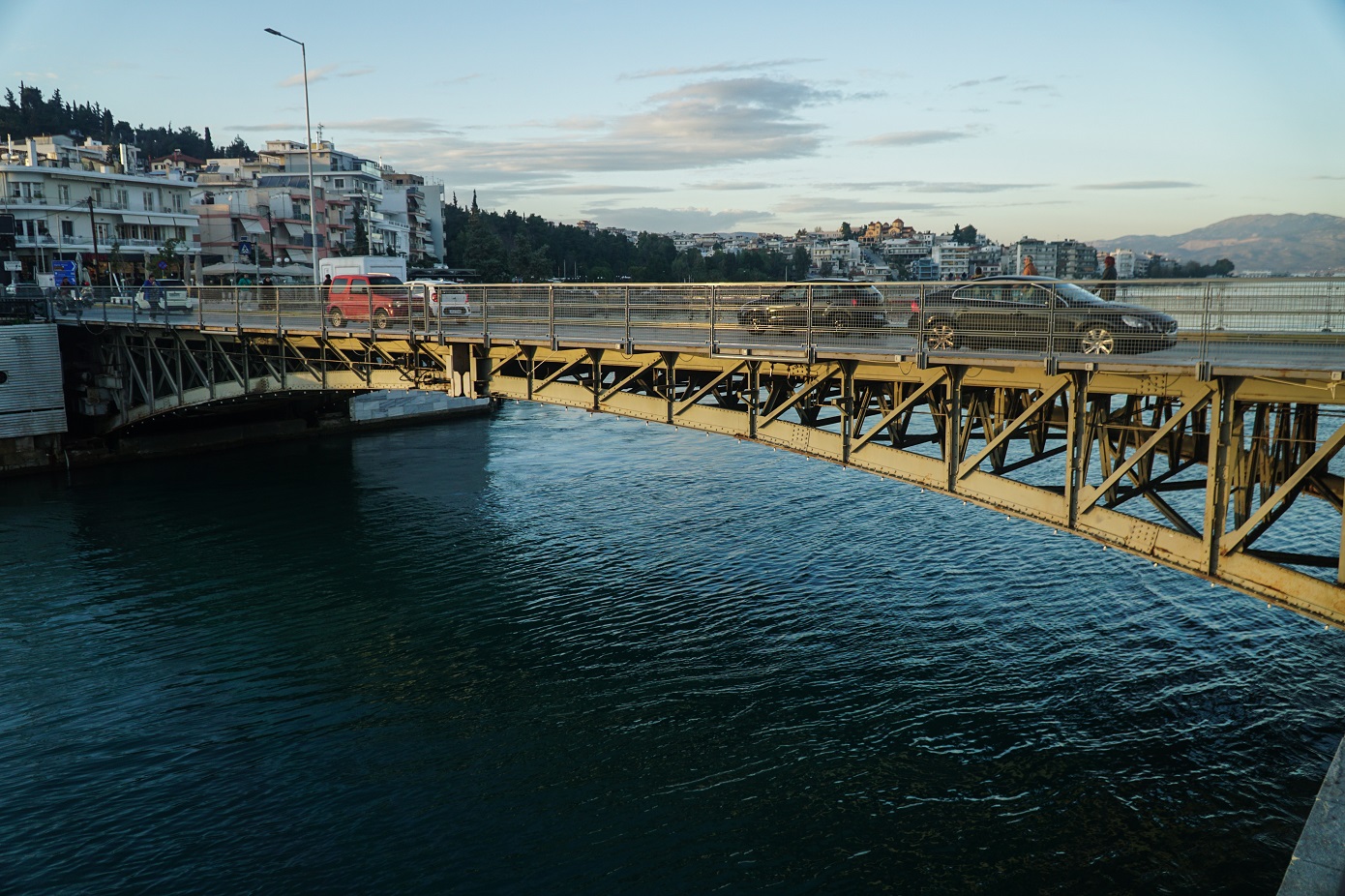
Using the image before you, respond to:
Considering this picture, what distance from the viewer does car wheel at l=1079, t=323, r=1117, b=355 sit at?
46.9 feet

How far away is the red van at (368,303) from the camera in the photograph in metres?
26.8

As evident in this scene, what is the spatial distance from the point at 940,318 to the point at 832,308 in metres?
1.93

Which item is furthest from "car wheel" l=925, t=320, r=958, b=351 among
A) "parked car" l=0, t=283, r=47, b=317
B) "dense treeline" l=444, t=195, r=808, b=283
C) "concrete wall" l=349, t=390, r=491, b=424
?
"dense treeline" l=444, t=195, r=808, b=283

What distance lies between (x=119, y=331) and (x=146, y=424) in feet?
17.6

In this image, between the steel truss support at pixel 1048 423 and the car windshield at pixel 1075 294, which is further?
the car windshield at pixel 1075 294

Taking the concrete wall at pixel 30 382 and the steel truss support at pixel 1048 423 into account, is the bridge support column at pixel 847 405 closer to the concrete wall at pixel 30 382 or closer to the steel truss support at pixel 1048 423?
the steel truss support at pixel 1048 423

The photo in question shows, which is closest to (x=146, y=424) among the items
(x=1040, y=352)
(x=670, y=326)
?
(x=670, y=326)

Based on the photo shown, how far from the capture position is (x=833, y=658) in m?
18.8

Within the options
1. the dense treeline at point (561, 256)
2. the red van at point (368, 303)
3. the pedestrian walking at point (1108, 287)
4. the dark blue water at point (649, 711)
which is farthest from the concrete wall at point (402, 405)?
the dense treeline at point (561, 256)

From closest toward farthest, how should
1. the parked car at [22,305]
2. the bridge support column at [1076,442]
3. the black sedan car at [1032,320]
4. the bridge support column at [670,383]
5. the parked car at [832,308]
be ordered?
the bridge support column at [1076,442] → the black sedan car at [1032,320] → the parked car at [832,308] → the bridge support column at [670,383] → the parked car at [22,305]

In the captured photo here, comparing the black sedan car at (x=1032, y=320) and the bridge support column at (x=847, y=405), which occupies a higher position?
the black sedan car at (x=1032, y=320)

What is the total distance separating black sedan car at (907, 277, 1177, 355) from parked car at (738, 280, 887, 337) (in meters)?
1.18

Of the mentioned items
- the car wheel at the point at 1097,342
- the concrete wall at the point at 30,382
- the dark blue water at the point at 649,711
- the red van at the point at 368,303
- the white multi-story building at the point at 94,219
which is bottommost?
the dark blue water at the point at 649,711

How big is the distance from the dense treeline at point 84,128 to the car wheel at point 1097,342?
459 ft
